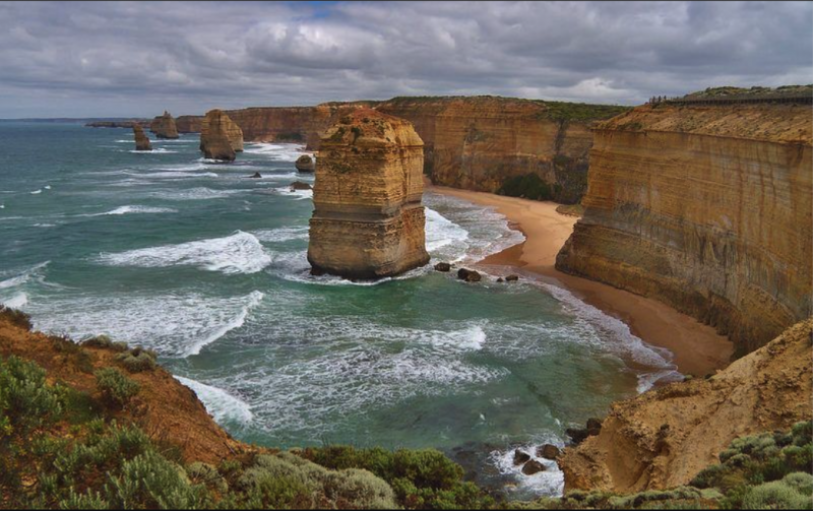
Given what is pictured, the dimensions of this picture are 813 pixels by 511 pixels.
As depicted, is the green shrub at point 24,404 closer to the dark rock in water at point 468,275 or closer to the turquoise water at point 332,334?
the turquoise water at point 332,334

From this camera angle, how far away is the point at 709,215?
68.0 ft

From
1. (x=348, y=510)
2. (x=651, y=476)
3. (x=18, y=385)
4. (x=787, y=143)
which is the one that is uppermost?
(x=787, y=143)

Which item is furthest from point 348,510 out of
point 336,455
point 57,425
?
point 57,425

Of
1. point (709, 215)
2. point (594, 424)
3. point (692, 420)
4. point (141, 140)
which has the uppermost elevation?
point (141, 140)

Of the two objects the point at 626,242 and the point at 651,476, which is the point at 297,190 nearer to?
the point at 626,242

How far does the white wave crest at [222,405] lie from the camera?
48.6 feet

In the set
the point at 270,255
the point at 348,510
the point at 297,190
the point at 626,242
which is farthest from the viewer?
the point at 297,190

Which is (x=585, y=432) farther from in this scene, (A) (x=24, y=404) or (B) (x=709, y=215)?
(A) (x=24, y=404)

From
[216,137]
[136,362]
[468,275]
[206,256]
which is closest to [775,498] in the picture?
[136,362]

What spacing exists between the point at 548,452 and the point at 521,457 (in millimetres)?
663

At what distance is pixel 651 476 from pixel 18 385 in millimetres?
9835

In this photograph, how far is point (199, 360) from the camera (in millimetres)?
18250

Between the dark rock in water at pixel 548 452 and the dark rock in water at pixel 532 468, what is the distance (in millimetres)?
527

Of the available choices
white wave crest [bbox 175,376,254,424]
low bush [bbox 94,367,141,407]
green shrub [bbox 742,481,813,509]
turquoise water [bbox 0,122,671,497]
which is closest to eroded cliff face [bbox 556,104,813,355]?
turquoise water [bbox 0,122,671,497]
